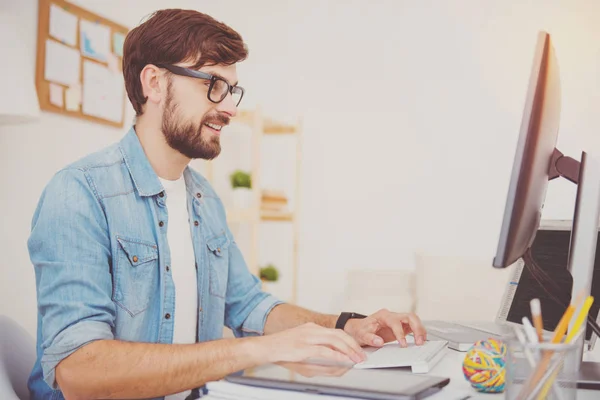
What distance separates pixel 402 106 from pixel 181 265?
2.29 m

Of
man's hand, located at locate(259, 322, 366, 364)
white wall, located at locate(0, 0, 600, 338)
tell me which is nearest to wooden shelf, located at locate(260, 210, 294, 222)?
white wall, located at locate(0, 0, 600, 338)

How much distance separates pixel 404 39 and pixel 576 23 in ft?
2.83

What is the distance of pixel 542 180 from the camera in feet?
2.74

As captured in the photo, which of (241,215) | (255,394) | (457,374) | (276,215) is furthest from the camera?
(276,215)

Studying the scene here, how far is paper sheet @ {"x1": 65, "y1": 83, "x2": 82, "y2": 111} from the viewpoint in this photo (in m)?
2.33

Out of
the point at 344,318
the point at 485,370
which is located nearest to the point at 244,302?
the point at 344,318

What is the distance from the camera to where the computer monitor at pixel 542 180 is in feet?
2.35

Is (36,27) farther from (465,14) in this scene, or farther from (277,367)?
(465,14)

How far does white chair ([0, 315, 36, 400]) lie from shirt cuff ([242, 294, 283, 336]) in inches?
18.3

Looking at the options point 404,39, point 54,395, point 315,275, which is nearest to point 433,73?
point 404,39

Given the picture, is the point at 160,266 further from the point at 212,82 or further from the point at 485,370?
the point at 485,370

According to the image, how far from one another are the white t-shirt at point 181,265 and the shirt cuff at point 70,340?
0.31 meters

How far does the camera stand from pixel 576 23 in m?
2.98

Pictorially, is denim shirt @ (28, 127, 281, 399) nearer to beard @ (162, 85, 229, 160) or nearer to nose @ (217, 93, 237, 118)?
beard @ (162, 85, 229, 160)
